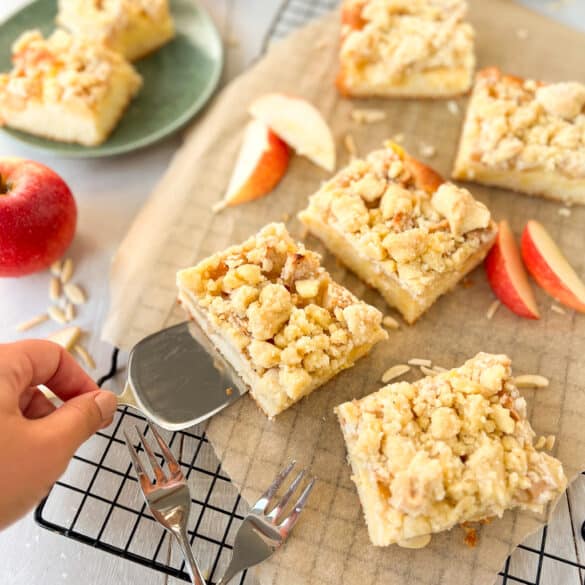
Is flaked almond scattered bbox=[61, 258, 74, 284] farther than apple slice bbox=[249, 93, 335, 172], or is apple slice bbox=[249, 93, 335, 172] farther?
apple slice bbox=[249, 93, 335, 172]

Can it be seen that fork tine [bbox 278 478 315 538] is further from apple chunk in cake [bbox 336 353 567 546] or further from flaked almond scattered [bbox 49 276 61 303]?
flaked almond scattered [bbox 49 276 61 303]

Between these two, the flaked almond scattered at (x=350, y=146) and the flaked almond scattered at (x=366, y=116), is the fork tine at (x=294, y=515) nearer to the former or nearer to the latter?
the flaked almond scattered at (x=350, y=146)

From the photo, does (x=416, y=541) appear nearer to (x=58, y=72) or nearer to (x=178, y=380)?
(x=178, y=380)

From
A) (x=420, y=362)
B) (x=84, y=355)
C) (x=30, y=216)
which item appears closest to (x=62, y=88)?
(x=30, y=216)

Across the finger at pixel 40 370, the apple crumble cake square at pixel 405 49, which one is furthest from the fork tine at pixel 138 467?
the apple crumble cake square at pixel 405 49

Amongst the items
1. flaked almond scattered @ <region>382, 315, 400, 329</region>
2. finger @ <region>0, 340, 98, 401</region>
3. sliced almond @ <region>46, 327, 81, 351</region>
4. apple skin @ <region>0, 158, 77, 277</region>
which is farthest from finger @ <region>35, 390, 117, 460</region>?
flaked almond scattered @ <region>382, 315, 400, 329</region>

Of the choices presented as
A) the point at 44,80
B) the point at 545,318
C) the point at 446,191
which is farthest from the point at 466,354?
the point at 44,80

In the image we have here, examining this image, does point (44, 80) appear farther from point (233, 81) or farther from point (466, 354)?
point (466, 354)
